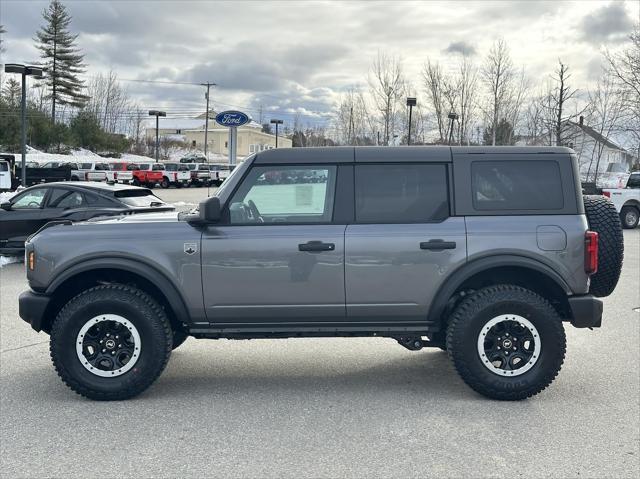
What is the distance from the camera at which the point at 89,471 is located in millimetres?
3621

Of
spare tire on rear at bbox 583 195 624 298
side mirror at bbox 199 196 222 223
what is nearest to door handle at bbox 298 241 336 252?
side mirror at bbox 199 196 222 223

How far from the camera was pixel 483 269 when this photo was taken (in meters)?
4.76

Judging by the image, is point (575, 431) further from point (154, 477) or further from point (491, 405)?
point (154, 477)

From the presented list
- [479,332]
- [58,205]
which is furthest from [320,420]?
[58,205]

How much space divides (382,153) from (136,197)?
7404 millimetres

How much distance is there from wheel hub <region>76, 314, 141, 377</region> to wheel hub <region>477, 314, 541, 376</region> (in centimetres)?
267

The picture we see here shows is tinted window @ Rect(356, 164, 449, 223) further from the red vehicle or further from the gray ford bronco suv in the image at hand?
Result: the red vehicle

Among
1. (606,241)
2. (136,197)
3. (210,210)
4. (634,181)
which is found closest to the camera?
(210,210)

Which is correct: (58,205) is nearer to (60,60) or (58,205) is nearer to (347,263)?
(347,263)

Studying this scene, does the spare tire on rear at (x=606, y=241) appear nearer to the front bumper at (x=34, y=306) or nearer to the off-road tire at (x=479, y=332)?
the off-road tire at (x=479, y=332)

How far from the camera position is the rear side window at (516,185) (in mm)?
4875

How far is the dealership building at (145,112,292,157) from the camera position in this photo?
97.9 m

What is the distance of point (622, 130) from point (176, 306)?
37320 mm

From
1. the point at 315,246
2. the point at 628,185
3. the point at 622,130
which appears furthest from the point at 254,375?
the point at 622,130
